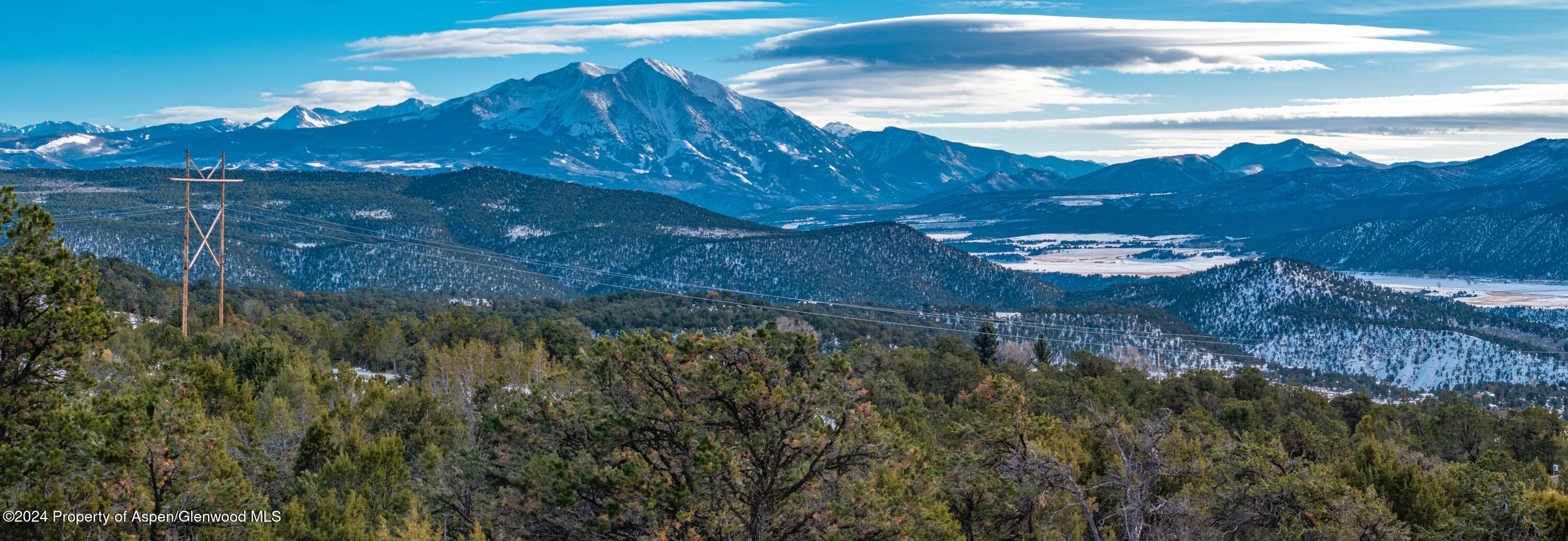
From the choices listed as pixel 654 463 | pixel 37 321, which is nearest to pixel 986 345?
pixel 654 463

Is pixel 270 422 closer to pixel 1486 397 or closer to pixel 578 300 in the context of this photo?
pixel 578 300

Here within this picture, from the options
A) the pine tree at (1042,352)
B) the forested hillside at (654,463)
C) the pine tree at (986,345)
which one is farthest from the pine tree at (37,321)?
the pine tree at (1042,352)

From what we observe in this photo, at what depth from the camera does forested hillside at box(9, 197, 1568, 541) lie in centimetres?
2406

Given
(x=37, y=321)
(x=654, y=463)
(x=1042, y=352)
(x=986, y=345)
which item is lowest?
(x=1042, y=352)

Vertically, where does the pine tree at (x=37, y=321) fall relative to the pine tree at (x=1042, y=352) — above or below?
above

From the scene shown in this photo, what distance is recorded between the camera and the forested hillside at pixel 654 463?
2406 cm

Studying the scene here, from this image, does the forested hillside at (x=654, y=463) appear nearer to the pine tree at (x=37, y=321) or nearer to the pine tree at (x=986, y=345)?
the pine tree at (x=37, y=321)


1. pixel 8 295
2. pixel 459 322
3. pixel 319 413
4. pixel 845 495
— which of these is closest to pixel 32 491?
pixel 8 295

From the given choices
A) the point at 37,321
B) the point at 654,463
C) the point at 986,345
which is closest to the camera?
the point at 654,463

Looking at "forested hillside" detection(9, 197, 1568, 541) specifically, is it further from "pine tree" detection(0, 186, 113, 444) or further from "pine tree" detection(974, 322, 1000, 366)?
"pine tree" detection(974, 322, 1000, 366)

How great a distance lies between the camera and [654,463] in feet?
80.5

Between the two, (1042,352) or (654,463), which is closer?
(654,463)

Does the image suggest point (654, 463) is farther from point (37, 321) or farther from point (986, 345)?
point (986, 345)

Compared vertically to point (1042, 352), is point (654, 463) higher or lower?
higher
